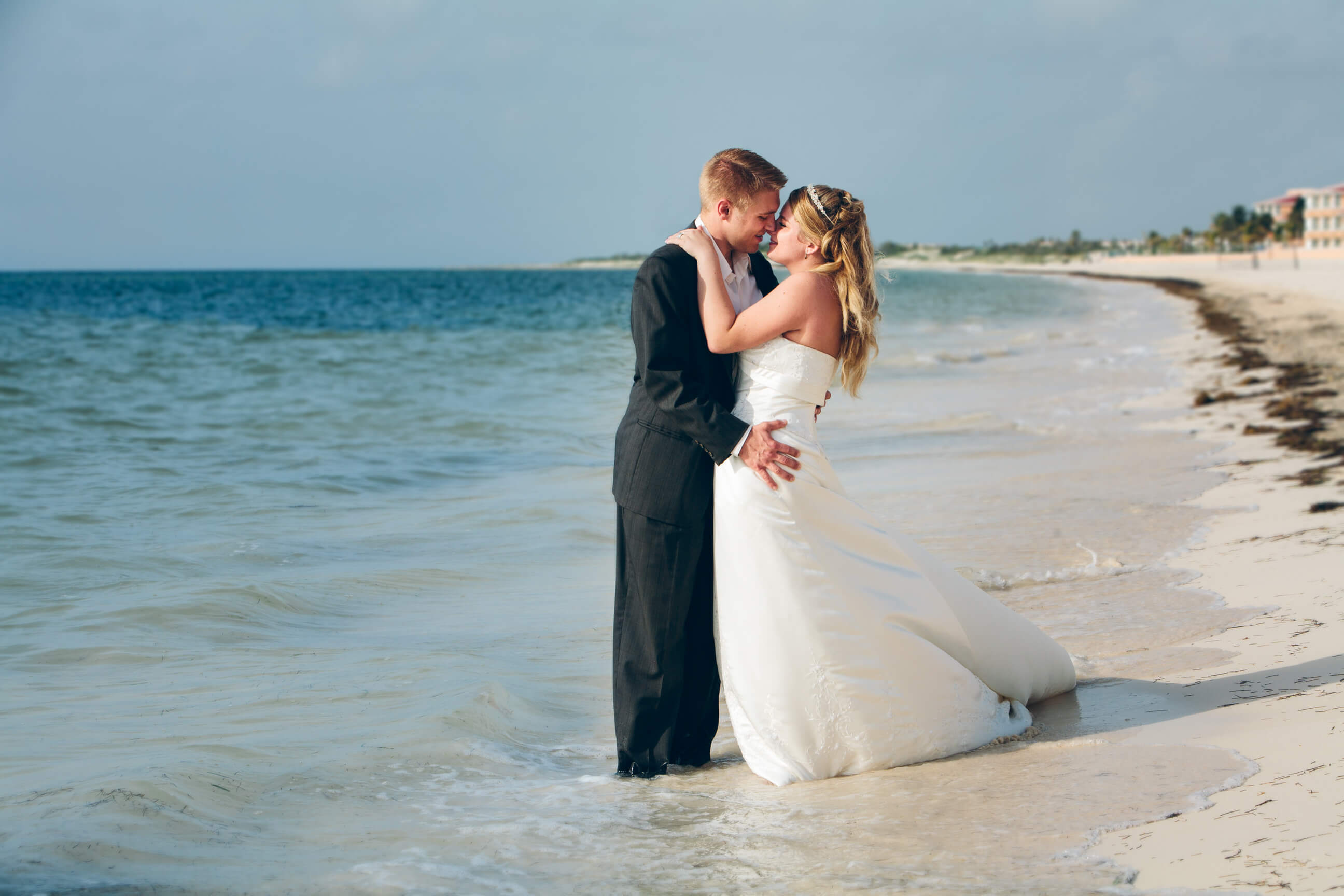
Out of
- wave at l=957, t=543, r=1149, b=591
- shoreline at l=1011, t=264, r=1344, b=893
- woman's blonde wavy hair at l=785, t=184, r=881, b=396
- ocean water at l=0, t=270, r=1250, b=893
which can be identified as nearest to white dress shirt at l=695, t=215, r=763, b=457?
woman's blonde wavy hair at l=785, t=184, r=881, b=396

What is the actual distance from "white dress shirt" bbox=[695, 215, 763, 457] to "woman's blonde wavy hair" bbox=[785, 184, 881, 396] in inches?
9.9

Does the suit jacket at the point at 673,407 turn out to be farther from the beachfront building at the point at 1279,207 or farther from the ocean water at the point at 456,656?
the beachfront building at the point at 1279,207

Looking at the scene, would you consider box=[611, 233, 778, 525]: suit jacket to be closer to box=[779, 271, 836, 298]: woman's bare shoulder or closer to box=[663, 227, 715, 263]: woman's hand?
box=[663, 227, 715, 263]: woman's hand

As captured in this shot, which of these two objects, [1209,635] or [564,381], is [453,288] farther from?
[1209,635]

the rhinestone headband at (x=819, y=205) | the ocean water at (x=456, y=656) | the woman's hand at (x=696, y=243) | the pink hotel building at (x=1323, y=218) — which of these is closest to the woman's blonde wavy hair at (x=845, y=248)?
the rhinestone headband at (x=819, y=205)

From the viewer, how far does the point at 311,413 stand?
14352 millimetres

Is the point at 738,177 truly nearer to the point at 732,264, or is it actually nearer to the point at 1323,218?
the point at 732,264

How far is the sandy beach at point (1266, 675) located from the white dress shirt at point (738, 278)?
1874mm

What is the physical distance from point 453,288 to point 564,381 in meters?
61.2

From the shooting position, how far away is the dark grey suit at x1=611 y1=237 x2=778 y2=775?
3.38 m

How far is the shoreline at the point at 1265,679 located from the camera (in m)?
2.50

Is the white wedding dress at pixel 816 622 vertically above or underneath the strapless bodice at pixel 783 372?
underneath

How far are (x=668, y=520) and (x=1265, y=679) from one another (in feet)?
7.24

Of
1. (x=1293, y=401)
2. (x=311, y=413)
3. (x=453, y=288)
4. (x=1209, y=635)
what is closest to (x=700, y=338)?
(x=1209, y=635)
